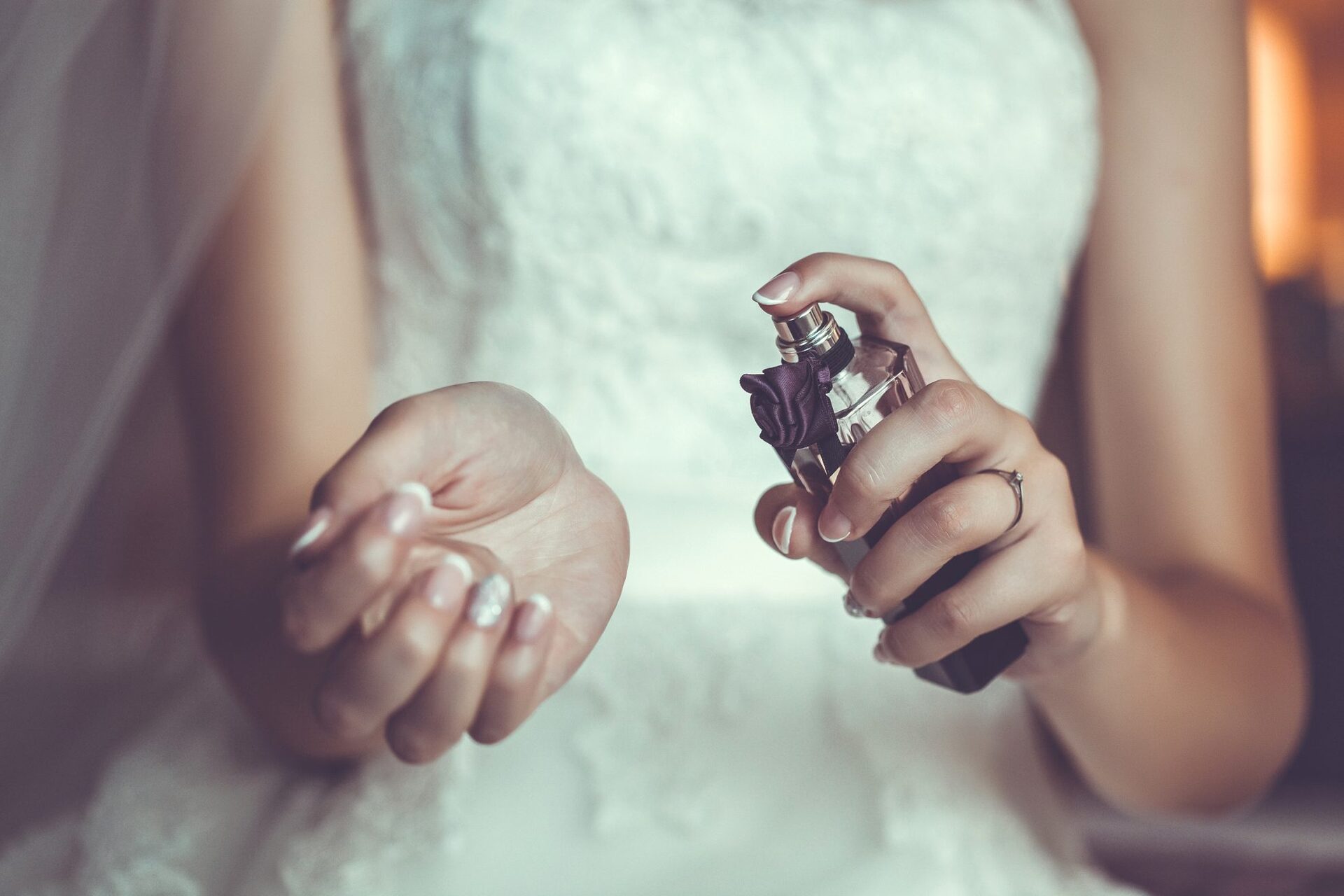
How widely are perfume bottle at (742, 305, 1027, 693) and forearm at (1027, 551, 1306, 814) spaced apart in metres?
0.12

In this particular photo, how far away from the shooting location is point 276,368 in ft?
1.48

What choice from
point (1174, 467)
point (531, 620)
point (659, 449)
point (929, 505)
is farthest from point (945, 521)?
point (1174, 467)

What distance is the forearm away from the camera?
1.43 ft

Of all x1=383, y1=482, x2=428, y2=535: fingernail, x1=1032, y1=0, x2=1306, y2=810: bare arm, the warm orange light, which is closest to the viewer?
x1=383, y1=482, x2=428, y2=535: fingernail

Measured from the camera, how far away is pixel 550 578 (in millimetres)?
259

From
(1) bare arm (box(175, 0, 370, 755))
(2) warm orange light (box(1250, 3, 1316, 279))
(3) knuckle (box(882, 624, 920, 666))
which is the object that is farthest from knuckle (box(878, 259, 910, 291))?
(2) warm orange light (box(1250, 3, 1316, 279))

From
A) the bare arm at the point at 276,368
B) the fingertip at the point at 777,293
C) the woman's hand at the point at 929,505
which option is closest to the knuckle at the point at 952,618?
the woman's hand at the point at 929,505

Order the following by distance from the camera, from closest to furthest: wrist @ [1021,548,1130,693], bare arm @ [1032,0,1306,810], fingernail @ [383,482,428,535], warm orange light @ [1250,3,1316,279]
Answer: fingernail @ [383,482,428,535] < wrist @ [1021,548,1130,693] < bare arm @ [1032,0,1306,810] < warm orange light @ [1250,3,1316,279]

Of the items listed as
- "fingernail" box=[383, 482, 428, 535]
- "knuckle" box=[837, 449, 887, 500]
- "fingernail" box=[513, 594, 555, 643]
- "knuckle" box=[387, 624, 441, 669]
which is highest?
"fingernail" box=[383, 482, 428, 535]

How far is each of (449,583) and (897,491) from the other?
122 mm

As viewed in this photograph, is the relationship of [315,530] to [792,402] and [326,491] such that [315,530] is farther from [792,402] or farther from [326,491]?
[792,402]

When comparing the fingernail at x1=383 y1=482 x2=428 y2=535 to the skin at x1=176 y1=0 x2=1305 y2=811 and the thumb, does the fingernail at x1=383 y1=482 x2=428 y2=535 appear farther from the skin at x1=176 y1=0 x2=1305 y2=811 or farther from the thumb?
the thumb

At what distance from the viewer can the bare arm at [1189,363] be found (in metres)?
0.58

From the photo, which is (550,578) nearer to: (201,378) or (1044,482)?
(1044,482)
